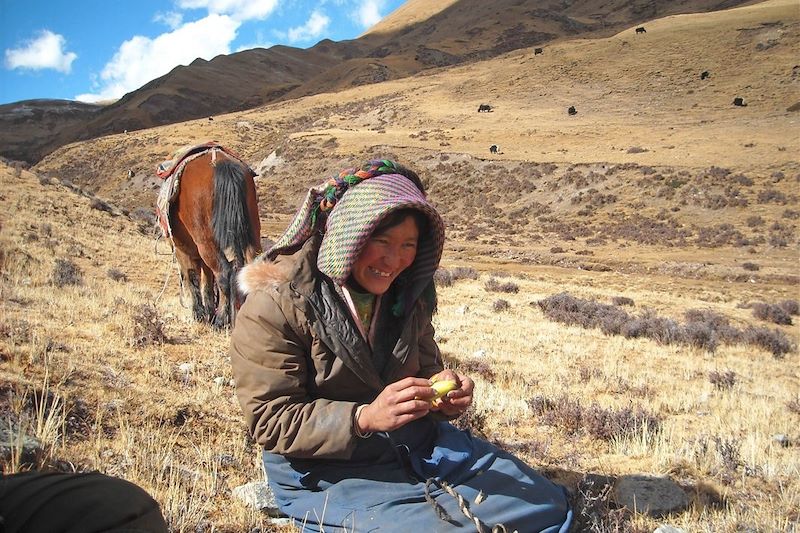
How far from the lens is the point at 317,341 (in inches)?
88.0

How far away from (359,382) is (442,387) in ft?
1.52

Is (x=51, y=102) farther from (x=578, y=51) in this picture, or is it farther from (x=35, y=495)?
(x=35, y=495)

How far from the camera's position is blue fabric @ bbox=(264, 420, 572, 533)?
2.15 meters

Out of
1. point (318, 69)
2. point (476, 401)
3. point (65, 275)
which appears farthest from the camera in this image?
point (318, 69)

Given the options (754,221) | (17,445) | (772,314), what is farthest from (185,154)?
(754,221)

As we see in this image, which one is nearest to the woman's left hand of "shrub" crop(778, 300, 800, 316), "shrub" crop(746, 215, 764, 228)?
"shrub" crop(778, 300, 800, 316)

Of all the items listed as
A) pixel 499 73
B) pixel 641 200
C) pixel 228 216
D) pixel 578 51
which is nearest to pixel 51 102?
pixel 499 73

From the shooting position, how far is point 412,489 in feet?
7.45

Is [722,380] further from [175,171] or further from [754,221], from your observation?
[754,221]

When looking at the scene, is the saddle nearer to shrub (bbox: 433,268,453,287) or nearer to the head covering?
the head covering

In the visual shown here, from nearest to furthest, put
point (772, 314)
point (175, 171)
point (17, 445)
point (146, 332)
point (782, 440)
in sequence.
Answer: point (17, 445), point (782, 440), point (146, 332), point (175, 171), point (772, 314)

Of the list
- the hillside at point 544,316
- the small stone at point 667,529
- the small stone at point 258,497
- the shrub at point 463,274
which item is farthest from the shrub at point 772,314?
the small stone at point 258,497

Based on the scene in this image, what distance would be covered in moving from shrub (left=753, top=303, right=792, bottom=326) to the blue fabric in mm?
12329

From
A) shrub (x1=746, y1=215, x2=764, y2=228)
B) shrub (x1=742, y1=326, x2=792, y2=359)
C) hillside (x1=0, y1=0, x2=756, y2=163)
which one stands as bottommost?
shrub (x1=746, y1=215, x2=764, y2=228)
